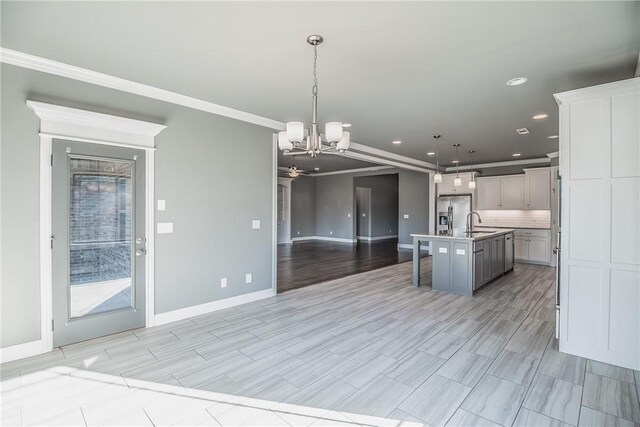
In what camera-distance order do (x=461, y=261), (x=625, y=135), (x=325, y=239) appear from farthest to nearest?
(x=325, y=239) < (x=461, y=261) < (x=625, y=135)

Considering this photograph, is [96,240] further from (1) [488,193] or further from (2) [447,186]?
(1) [488,193]

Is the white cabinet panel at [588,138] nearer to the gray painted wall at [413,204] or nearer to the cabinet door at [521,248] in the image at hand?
the cabinet door at [521,248]

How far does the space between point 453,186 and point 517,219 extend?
191 centimetres

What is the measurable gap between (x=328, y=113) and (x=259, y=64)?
1668 millimetres

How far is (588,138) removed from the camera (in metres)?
2.94

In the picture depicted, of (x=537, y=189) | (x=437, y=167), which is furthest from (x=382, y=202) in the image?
(x=537, y=189)

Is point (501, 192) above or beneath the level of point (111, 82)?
beneath

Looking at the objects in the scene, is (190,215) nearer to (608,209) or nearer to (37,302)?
(37,302)

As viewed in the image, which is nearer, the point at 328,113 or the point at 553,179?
the point at 328,113

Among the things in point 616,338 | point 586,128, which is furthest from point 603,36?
point 616,338

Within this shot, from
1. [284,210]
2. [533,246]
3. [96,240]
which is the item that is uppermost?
[284,210]

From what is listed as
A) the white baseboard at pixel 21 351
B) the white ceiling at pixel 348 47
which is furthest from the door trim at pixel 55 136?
the white ceiling at pixel 348 47

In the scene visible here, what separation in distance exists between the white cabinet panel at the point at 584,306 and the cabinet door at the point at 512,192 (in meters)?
5.97

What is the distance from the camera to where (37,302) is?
3.00 metres
